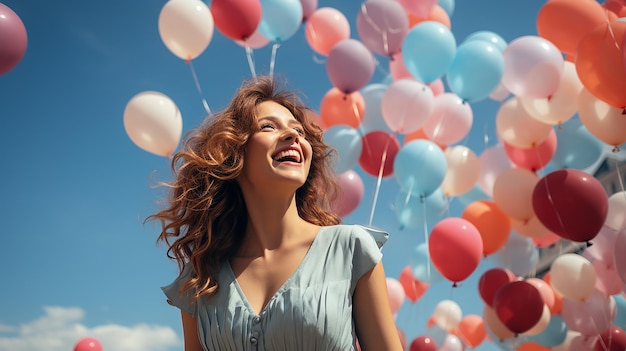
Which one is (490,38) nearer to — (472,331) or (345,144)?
(345,144)

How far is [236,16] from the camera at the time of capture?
5418 mm

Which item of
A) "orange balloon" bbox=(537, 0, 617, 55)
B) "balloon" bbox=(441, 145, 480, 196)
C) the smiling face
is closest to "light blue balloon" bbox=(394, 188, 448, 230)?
"balloon" bbox=(441, 145, 480, 196)

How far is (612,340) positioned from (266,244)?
5079 mm

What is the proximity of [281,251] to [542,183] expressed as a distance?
367 centimetres

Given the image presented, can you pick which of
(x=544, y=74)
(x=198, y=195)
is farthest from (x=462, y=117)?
(x=198, y=195)

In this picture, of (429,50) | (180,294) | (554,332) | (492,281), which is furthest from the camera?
(554,332)

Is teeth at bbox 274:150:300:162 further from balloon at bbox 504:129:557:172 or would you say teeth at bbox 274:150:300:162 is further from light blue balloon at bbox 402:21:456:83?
balloon at bbox 504:129:557:172

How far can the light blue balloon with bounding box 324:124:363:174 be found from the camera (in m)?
5.55

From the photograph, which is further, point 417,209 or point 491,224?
→ point 417,209

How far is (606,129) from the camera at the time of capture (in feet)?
15.4

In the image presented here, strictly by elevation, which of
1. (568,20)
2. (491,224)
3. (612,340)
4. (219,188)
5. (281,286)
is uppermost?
(219,188)

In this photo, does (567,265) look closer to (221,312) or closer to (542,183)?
(542,183)

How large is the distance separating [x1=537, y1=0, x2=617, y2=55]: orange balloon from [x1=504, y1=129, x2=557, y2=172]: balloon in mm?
889

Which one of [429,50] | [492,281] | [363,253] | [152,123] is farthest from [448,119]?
[363,253]
